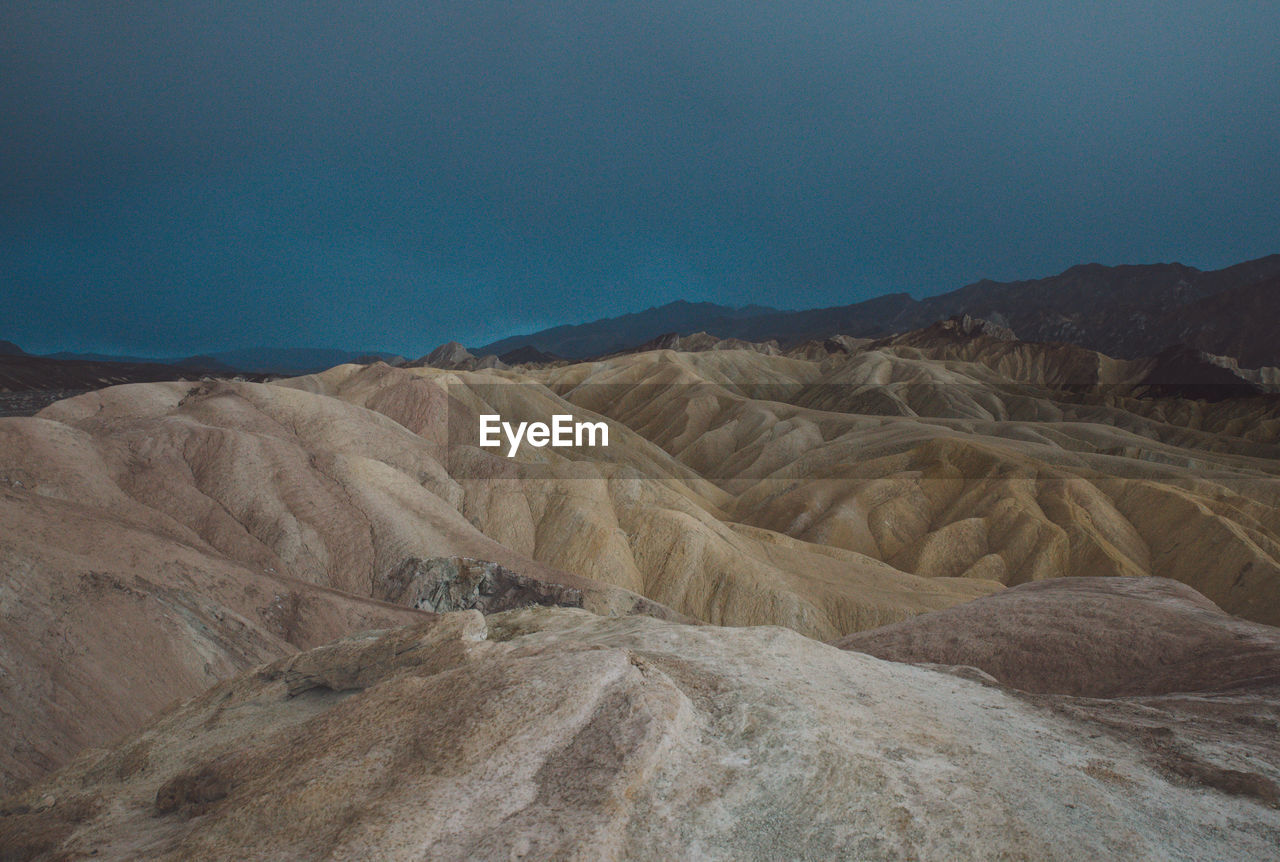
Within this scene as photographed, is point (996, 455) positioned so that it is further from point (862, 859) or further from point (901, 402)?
point (862, 859)

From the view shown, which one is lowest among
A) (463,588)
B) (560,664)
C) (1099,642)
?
(463,588)

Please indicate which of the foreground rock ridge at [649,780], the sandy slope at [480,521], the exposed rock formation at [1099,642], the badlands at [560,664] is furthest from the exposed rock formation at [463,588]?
the foreground rock ridge at [649,780]

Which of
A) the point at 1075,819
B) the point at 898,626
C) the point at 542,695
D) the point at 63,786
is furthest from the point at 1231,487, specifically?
the point at 63,786

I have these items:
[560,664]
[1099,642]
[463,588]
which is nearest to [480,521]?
[463,588]

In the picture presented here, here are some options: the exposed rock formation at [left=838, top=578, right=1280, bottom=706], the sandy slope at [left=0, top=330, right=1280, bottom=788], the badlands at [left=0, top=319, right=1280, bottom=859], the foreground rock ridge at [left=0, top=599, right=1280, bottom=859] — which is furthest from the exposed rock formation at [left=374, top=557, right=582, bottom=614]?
the foreground rock ridge at [left=0, top=599, right=1280, bottom=859]

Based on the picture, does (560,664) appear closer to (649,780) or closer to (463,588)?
(649,780)
